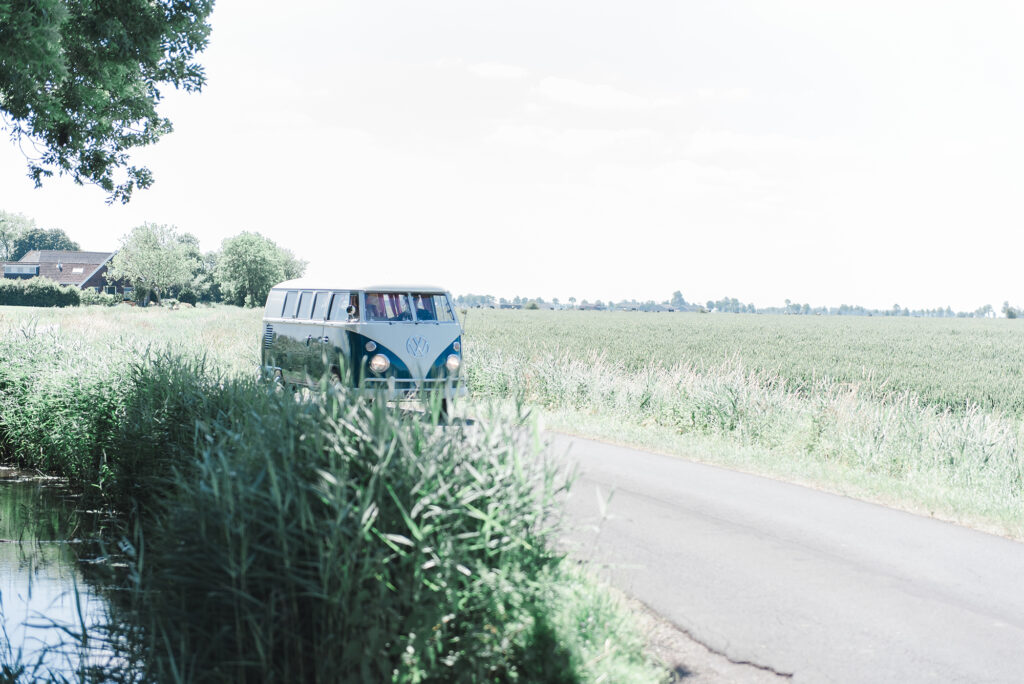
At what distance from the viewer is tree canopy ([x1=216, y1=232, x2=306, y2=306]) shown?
115 m

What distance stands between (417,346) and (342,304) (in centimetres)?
142

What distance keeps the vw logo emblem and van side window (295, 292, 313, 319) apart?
2.41 meters

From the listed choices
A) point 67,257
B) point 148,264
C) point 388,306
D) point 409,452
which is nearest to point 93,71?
point 388,306

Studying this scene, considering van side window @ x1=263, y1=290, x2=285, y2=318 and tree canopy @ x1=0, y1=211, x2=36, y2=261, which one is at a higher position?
tree canopy @ x1=0, y1=211, x2=36, y2=261

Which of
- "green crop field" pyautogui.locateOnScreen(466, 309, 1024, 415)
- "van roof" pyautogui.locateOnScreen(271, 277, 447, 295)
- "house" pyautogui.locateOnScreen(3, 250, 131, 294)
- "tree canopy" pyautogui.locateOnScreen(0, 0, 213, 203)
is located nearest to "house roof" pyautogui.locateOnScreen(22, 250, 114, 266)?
"house" pyautogui.locateOnScreen(3, 250, 131, 294)

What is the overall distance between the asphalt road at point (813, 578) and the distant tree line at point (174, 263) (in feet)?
346

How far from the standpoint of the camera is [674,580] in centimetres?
649

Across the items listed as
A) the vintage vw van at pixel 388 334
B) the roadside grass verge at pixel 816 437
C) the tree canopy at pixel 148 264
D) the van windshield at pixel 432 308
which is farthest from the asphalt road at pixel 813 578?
the tree canopy at pixel 148 264

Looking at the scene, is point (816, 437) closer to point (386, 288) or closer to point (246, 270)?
point (386, 288)

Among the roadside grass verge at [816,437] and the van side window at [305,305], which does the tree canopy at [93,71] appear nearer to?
the van side window at [305,305]

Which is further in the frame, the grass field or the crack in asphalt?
the crack in asphalt

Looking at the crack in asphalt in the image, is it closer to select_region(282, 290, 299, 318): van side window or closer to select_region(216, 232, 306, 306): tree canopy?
select_region(282, 290, 299, 318): van side window

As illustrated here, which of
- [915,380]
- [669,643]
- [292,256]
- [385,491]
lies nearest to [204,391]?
[385,491]

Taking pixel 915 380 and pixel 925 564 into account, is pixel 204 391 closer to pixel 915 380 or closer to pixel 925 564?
pixel 925 564
